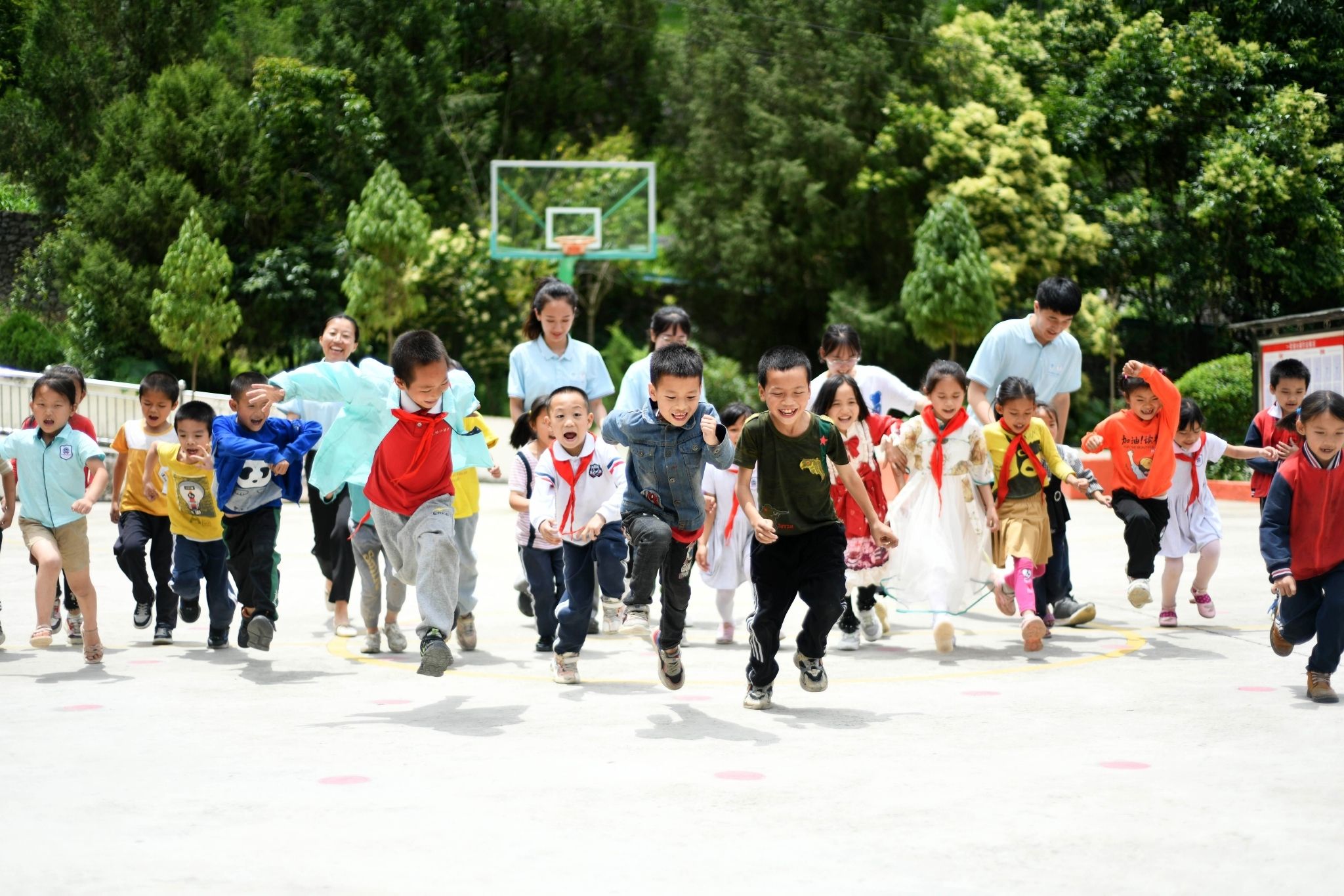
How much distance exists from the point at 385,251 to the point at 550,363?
20.5 meters

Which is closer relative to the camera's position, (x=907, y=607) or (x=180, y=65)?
(x=907, y=607)

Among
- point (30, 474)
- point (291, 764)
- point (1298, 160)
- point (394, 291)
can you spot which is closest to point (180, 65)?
point (394, 291)

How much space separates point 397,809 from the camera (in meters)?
4.19

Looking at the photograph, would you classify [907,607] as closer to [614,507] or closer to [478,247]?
[614,507]

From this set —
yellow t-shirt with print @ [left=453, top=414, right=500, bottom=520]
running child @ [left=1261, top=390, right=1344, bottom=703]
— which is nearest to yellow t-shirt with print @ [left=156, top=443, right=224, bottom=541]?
yellow t-shirt with print @ [left=453, top=414, right=500, bottom=520]

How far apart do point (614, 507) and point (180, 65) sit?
90.5 ft

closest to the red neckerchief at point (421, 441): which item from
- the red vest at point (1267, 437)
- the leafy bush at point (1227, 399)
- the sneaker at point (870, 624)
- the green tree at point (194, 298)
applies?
the sneaker at point (870, 624)

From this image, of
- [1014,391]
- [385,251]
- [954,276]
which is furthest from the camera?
[385,251]

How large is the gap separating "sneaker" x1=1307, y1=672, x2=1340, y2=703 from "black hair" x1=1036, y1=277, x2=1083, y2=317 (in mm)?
2700

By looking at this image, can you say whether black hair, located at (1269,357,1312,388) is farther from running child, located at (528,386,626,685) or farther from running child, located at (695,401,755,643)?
running child, located at (528,386,626,685)

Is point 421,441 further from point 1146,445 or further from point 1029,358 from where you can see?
point 1146,445

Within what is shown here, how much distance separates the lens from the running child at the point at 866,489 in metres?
7.55

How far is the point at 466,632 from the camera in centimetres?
773

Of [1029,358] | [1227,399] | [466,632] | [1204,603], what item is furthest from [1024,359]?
[1227,399]
